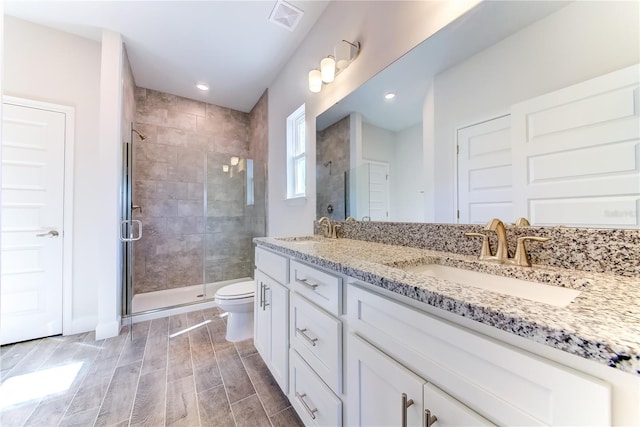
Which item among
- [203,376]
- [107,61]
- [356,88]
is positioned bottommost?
[203,376]

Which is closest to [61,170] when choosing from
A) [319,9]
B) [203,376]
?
[203,376]

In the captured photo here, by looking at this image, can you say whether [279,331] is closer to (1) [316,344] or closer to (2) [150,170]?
(1) [316,344]

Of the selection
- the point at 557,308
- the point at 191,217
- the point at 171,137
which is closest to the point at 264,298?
the point at 557,308

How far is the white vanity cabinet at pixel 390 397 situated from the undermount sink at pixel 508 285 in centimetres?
36

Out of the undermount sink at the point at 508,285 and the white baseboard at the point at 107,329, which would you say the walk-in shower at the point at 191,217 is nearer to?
the white baseboard at the point at 107,329

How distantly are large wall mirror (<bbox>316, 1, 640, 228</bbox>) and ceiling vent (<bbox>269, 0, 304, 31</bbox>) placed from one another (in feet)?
3.18

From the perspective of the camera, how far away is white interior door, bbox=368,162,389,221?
137 cm

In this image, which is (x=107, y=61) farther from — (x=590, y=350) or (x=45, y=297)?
(x=590, y=350)

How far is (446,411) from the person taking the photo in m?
0.51

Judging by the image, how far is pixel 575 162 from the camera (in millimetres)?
728

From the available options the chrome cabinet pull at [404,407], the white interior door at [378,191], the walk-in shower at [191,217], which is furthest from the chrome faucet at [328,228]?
the walk-in shower at [191,217]

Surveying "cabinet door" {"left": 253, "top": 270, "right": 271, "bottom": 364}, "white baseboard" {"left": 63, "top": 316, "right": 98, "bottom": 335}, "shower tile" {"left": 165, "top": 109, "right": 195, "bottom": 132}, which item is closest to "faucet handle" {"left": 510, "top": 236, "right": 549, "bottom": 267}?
"cabinet door" {"left": 253, "top": 270, "right": 271, "bottom": 364}

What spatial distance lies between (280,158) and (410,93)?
1615 mm

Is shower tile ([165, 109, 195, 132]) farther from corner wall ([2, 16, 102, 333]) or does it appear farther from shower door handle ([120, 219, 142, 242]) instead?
shower door handle ([120, 219, 142, 242])
